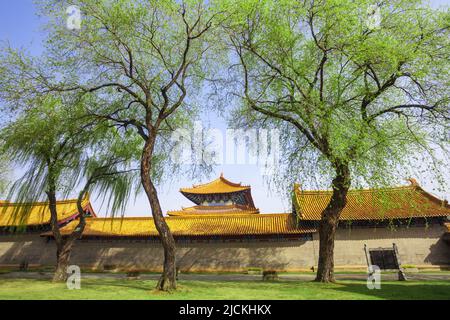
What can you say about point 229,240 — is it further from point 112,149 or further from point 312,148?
point 312,148

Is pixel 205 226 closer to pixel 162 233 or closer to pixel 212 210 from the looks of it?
pixel 212 210

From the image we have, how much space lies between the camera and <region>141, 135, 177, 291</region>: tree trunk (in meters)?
7.41

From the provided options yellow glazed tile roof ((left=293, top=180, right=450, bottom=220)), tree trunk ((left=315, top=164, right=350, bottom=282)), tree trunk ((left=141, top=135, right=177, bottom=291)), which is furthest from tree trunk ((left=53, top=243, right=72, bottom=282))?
yellow glazed tile roof ((left=293, top=180, right=450, bottom=220))

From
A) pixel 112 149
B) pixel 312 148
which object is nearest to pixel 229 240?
pixel 112 149

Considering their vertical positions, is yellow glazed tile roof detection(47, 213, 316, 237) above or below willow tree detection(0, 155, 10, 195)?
below

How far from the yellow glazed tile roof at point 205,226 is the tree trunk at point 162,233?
10090mm

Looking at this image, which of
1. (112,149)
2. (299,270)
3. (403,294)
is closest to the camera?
(403,294)

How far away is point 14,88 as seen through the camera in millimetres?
8297

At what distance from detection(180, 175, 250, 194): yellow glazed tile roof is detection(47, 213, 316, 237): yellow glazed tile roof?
530 centimetres

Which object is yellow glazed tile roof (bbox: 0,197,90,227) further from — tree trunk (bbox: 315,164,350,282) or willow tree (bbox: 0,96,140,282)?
tree trunk (bbox: 315,164,350,282)

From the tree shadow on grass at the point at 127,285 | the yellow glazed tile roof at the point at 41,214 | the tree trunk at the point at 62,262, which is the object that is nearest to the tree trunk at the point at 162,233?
the tree shadow on grass at the point at 127,285

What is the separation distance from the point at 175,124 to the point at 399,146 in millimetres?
7009

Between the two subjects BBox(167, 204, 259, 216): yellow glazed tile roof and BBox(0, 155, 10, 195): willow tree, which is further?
BBox(167, 204, 259, 216): yellow glazed tile roof

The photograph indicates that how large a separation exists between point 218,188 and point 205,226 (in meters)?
7.20
